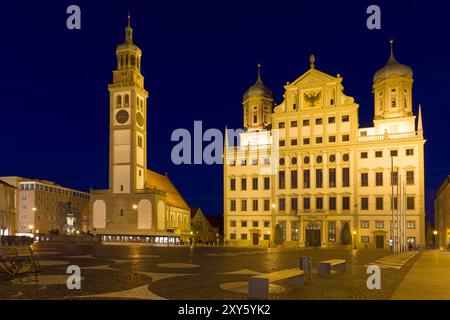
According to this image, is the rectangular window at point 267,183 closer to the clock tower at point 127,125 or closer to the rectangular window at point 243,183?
the rectangular window at point 243,183

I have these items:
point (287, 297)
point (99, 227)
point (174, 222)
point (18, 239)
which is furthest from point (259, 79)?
point (287, 297)

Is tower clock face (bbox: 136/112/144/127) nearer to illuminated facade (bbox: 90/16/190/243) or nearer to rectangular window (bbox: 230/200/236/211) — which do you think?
illuminated facade (bbox: 90/16/190/243)

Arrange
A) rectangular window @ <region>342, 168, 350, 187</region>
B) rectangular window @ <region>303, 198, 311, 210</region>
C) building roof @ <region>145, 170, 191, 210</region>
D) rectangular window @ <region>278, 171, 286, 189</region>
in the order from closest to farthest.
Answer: rectangular window @ <region>342, 168, 350, 187</region> → rectangular window @ <region>303, 198, 311, 210</region> → rectangular window @ <region>278, 171, 286, 189</region> → building roof @ <region>145, 170, 191, 210</region>

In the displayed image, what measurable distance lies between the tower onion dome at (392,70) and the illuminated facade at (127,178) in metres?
41.2

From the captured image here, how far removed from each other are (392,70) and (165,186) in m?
51.5

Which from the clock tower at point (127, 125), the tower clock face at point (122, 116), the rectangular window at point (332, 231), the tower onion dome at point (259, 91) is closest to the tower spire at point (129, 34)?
the clock tower at point (127, 125)

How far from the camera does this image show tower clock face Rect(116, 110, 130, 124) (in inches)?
3290

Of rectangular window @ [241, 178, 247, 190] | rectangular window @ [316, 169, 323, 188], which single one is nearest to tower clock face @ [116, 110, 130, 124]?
rectangular window @ [241, 178, 247, 190]

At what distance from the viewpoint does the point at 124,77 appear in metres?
86.1

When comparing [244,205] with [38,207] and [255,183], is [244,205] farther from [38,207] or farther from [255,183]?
[38,207]

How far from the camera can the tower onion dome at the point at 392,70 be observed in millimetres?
73938

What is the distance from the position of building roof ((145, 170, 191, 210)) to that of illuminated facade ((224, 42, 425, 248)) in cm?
1936

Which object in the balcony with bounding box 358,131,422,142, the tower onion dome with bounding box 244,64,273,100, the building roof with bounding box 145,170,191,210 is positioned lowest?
the building roof with bounding box 145,170,191,210

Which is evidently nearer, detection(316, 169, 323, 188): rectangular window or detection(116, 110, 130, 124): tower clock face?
detection(316, 169, 323, 188): rectangular window
